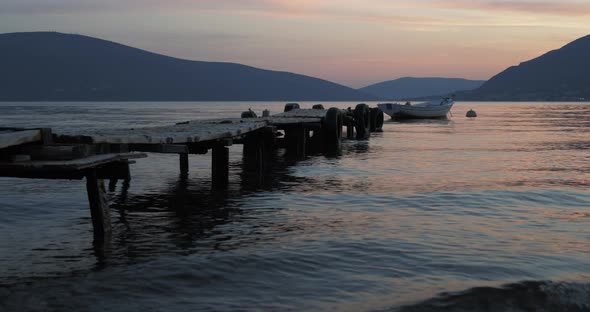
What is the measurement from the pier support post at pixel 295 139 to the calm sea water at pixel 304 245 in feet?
21.6

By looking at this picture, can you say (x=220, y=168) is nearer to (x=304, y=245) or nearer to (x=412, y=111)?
(x=304, y=245)

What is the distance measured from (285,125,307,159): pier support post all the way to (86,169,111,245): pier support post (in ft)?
50.0

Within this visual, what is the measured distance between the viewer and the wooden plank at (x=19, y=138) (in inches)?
347

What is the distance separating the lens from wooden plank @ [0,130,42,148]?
8.81m

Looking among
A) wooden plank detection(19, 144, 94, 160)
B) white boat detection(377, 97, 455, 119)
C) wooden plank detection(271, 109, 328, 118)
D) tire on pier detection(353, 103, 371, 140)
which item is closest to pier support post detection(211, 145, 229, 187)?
wooden plank detection(19, 144, 94, 160)

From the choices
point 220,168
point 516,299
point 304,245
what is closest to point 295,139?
point 220,168

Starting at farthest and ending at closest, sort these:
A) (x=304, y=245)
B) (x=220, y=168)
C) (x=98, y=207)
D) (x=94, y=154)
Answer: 1. (x=220, y=168)
2. (x=94, y=154)
3. (x=98, y=207)
4. (x=304, y=245)

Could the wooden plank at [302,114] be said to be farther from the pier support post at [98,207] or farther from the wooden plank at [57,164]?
the wooden plank at [57,164]

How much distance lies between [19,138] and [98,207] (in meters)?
1.72

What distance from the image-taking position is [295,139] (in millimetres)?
25797

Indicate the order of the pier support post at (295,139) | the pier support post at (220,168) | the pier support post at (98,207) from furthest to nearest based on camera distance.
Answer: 1. the pier support post at (295,139)
2. the pier support post at (220,168)
3. the pier support post at (98,207)

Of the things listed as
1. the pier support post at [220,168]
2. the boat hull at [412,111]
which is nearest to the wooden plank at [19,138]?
the pier support post at [220,168]

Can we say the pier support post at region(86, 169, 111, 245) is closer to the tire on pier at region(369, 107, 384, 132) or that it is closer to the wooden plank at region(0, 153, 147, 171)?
the wooden plank at region(0, 153, 147, 171)

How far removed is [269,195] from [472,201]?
456 centimetres
